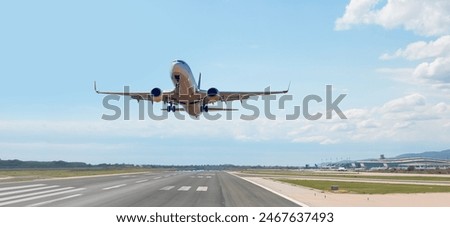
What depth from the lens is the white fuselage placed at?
4584 centimetres

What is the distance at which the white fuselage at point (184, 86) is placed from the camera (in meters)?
45.8

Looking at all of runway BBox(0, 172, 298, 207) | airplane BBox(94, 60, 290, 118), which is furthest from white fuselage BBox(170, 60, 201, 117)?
runway BBox(0, 172, 298, 207)

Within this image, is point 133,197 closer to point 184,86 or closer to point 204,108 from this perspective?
point 184,86

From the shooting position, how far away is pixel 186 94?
51.1m

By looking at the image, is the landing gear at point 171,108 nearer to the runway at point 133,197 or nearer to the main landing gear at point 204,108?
the main landing gear at point 204,108

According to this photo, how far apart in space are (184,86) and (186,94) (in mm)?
2596

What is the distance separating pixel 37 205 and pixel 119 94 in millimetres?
31593

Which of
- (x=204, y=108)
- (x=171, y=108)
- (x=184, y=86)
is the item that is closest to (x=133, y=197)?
(x=184, y=86)

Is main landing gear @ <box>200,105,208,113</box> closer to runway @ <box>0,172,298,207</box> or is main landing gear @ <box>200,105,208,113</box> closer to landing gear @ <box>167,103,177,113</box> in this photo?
landing gear @ <box>167,103,177,113</box>

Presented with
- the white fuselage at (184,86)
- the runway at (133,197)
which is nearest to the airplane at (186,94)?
the white fuselage at (184,86)
